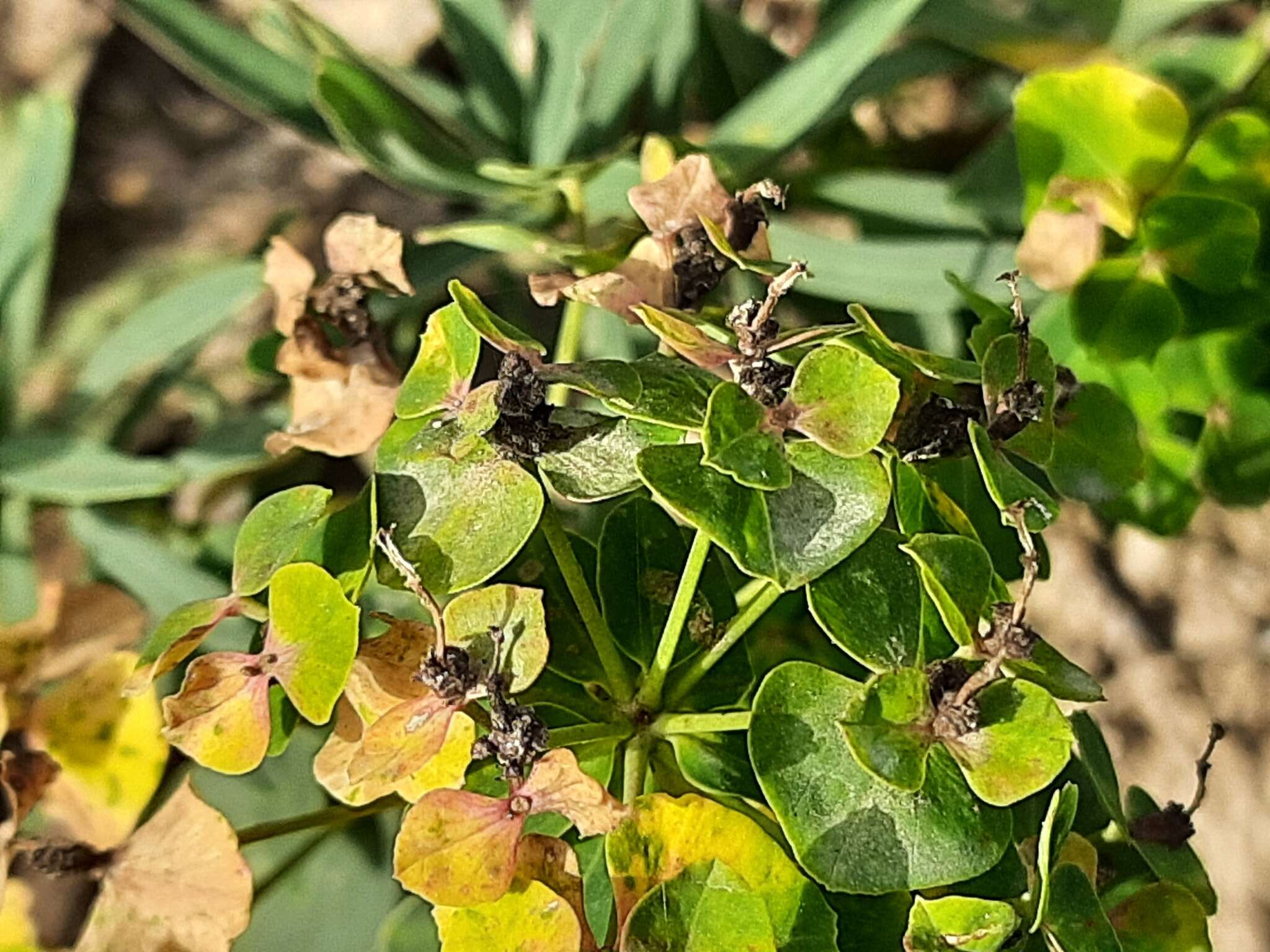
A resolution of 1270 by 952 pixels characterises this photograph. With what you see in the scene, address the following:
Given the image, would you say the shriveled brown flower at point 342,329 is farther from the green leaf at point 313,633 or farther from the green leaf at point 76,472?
the green leaf at point 76,472

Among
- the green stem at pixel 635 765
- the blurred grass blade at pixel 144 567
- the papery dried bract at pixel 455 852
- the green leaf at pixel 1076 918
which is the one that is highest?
the papery dried bract at pixel 455 852

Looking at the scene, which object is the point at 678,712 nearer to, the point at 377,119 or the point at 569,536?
the point at 569,536

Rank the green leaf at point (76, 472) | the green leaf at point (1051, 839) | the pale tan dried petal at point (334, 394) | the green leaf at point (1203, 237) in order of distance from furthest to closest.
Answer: the green leaf at point (76, 472) < the green leaf at point (1203, 237) < the pale tan dried petal at point (334, 394) < the green leaf at point (1051, 839)

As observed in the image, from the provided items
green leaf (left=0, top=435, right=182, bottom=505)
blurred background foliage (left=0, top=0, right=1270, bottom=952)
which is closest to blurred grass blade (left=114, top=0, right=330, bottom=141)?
blurred background foliage (left=0, top=0, right=1270, bottom=952)

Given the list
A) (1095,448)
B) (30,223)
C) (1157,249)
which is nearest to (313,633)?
(1095,448)

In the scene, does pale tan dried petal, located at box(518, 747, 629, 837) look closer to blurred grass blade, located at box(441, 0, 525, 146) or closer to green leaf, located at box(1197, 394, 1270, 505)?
green leaf, located at box(1197, 394, 1270, 505)

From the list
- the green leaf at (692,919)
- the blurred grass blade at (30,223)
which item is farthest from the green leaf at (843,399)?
the blurred grass blade at (30,223)
